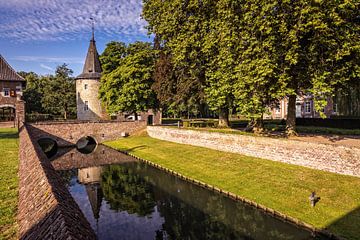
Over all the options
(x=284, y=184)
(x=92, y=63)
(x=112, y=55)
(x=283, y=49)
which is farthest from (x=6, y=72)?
(x=284, y=184)

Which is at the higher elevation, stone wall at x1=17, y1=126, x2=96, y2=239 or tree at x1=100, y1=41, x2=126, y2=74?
tree at x1=100, y1=41, x2=126, y2=74

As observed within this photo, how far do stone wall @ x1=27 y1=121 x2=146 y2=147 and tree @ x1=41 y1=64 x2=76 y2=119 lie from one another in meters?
28.3

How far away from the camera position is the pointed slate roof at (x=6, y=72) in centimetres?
4562

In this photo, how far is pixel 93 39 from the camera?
58.7 metres

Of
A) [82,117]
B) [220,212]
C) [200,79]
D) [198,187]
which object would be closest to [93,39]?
[82,117]

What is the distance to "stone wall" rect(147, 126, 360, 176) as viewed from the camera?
17.1 m

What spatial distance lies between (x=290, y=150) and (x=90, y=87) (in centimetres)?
4606

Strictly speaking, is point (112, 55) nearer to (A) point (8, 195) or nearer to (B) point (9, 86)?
(B) point (9, 86)

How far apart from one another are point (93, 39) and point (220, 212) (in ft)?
170

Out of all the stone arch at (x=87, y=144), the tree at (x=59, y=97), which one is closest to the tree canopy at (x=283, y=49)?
the stone arch at (x=87, y=144)

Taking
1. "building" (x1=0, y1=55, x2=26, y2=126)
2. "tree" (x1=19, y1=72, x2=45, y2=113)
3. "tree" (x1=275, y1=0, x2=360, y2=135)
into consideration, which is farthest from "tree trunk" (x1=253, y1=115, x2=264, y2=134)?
"tree" (x1=19, y1=72, x2=45, y2=113)

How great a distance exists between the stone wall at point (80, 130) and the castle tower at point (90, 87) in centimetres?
1383

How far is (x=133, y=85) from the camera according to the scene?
43.7 m

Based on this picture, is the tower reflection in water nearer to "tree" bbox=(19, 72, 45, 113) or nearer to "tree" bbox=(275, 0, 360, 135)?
"tree" bbox=(275, 0, 360, 135)
